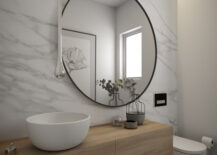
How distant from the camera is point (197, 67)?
1597mm

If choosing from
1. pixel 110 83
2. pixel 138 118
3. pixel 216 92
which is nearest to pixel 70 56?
pixel 110 83

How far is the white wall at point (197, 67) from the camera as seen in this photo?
1.48 m

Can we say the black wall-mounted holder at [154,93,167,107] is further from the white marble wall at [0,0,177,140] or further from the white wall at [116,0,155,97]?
the white marble wall at [0,0,177,140]

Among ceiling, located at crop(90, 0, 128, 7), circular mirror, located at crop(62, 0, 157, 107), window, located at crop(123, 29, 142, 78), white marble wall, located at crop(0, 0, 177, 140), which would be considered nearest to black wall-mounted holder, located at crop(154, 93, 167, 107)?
circular mirror, located at crop(62, 0, 157, 107)

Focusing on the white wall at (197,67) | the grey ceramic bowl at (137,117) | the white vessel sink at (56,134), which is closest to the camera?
the white vessel sink at (56,134)

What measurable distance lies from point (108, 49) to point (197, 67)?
97cm

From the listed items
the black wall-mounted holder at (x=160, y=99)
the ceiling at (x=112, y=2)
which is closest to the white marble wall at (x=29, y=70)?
the ceiling at (x=112, y=2)

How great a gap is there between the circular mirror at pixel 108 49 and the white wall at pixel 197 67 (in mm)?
459

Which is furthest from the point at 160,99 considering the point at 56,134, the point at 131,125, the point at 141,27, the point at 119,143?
the point at 56,134

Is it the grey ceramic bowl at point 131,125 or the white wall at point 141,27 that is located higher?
the white wall at point 141,27

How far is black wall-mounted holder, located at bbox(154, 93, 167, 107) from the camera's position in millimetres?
1554

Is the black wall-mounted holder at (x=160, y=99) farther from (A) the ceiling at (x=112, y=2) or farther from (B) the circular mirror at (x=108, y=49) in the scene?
(A) the ceiling at (x=112, y=2)

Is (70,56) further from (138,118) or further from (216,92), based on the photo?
(216,92)

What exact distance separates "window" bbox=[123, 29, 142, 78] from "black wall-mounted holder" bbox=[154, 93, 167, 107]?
319 mm
